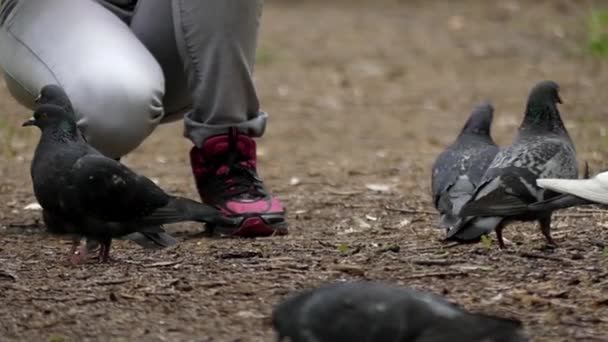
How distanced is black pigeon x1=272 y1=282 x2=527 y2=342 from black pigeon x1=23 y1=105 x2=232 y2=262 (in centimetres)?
166

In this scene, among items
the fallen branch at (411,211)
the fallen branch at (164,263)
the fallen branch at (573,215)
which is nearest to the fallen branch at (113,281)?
the fallen branch at (164,263)

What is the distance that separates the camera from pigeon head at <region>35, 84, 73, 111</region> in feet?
17.9

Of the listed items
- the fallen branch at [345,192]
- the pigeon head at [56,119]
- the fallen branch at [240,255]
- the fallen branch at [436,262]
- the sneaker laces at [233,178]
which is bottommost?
the fallen branch at [345,192]

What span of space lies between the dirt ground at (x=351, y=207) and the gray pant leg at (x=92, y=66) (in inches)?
19.9

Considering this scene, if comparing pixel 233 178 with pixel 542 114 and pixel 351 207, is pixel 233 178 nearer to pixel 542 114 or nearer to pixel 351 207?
pixel 351 207

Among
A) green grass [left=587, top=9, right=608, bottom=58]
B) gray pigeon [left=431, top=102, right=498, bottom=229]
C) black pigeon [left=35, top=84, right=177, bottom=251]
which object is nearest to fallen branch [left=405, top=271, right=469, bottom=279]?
gray pigeon [left=431, top=102, right=498, bottom=229]

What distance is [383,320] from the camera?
3508mm

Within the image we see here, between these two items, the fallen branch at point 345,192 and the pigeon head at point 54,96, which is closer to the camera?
the pigeon head at point 54,96

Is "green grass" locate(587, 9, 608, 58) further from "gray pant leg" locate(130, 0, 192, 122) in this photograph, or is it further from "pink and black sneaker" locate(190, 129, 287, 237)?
"pink and black sneaker" locate(190, 129, 287, 237)

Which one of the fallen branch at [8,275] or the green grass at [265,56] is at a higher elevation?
the fallen branch at [8,275]

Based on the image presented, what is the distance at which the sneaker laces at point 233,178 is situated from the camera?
5816mm

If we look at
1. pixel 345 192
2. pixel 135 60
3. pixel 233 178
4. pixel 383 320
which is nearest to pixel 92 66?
pixel 135 60

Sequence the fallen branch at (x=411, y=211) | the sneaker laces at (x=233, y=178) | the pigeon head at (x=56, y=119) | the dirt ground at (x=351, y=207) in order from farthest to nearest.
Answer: the fallen branch at (x=411, y=211)
the sneaker laces at (x=233, y=178)
the pigeon head at (x=56, y=119)
the dirt ground at (x=351, y=207)

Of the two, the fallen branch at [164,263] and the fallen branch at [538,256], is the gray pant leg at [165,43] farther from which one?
the fallen branch at [538,256]
